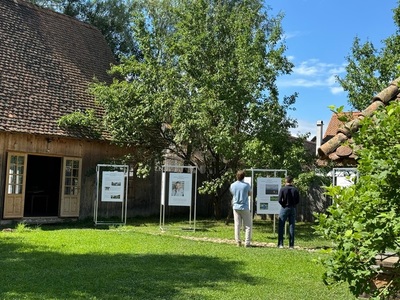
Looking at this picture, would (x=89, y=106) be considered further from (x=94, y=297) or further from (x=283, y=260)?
(x=94, y=297)

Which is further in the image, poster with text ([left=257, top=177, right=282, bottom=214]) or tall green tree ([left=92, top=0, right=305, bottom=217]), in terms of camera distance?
tall green tree ([left=92, top=0, right=305, bottom=217])

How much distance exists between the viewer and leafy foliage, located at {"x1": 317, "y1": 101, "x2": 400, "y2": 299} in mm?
3492

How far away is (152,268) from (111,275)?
99 cm

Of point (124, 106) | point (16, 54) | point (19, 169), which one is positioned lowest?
point (19, 169)

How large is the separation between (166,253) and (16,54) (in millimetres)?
11797

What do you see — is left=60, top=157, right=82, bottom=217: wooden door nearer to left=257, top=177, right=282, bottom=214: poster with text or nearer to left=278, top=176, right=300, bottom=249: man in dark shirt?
left=257, top=177, right=282, bottom=214: poster with text

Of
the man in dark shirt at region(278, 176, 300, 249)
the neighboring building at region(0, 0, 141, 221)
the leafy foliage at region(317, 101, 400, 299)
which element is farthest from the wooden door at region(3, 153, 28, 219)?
the leafy foliage at region(317, 101, 400, 299)

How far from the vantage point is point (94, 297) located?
6.93m

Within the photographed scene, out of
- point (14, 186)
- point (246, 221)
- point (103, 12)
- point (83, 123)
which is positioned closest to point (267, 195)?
point (246, 221)

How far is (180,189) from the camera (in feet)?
50.9

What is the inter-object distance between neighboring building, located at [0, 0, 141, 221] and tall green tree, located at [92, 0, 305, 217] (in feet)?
4.88

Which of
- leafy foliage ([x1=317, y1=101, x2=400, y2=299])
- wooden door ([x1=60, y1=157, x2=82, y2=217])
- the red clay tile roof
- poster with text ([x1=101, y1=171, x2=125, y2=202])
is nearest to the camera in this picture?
leafy foliage ([x1=317, y1=101, x2=400, y2=299])

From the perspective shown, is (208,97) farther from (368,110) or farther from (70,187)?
(368,110)

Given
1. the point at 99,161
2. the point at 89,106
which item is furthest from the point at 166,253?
the point at 89,106
